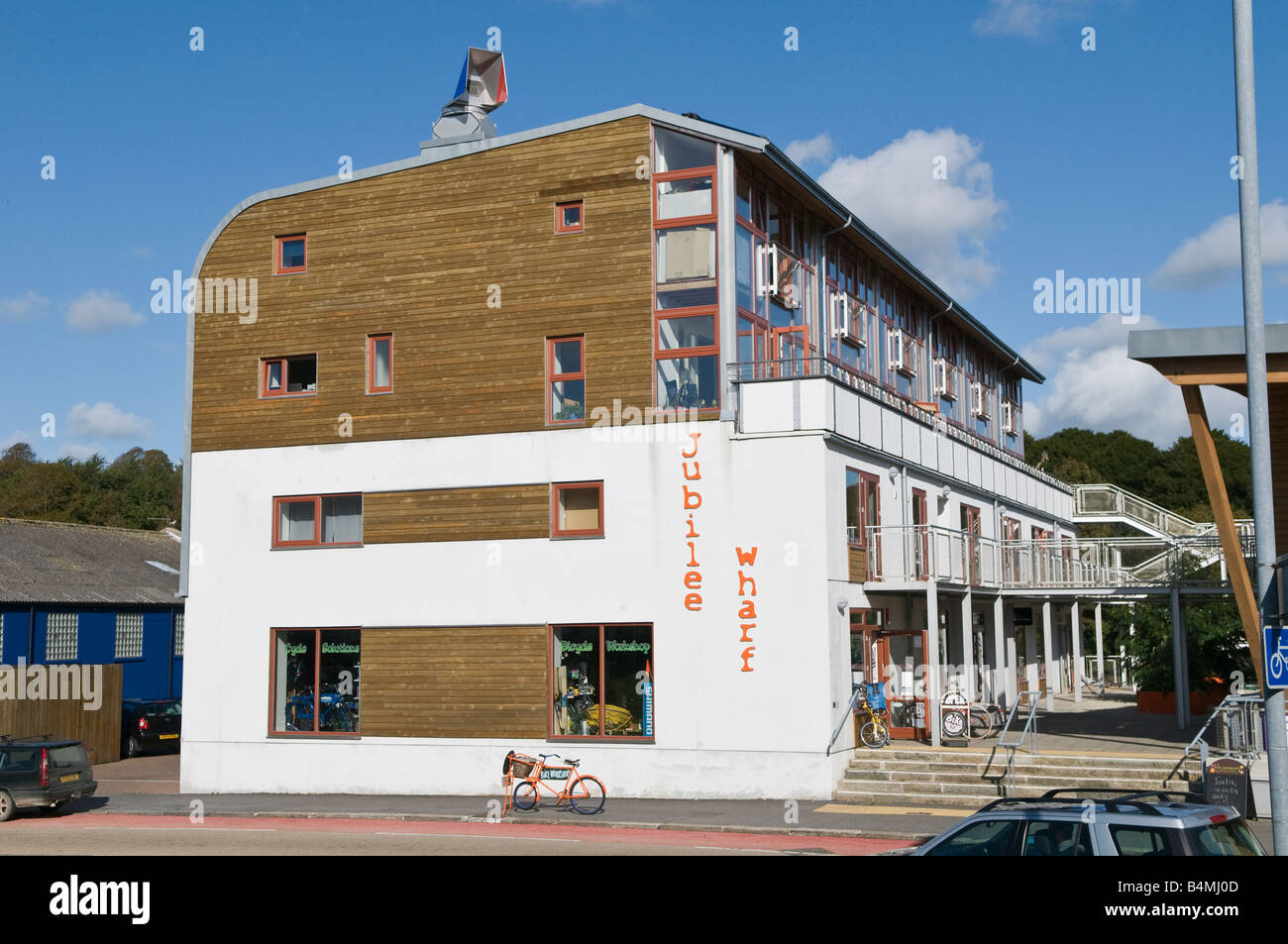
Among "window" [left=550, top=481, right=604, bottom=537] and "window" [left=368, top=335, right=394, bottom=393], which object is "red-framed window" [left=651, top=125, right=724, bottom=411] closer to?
"window" [left=550, top=481, right=604, bottom=537]

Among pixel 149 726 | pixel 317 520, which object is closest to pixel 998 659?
pixel 317 520

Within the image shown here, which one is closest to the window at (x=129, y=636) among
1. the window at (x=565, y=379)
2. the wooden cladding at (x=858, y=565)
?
the window at (x=565, y=379)

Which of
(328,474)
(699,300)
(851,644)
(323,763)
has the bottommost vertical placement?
(323,763)

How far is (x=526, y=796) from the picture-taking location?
2289cm

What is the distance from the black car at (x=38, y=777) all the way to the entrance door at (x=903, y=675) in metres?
15.2

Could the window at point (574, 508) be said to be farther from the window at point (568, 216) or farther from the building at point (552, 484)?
the window at point (568, 216)

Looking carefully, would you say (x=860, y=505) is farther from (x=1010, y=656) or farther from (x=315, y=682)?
(x=1010, y=656)

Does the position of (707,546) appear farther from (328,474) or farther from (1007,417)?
(1007,417)

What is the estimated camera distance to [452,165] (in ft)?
87.9

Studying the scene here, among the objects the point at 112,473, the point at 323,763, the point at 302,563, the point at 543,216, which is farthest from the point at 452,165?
the point at 112,473

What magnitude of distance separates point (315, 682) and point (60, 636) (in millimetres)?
18162
